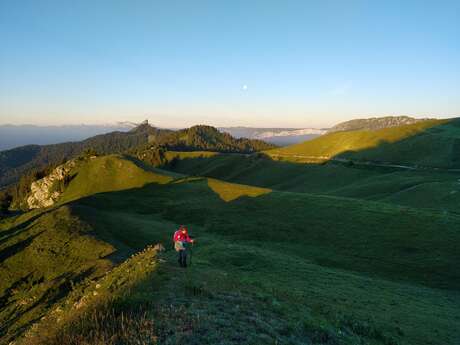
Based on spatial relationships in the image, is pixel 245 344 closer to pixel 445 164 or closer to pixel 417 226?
pixel 417 226

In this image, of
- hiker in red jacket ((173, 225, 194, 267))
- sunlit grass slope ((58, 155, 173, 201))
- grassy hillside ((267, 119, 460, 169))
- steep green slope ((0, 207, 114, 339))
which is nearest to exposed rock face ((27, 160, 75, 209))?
sunlit grass slope ((58, 155, 173, 201))

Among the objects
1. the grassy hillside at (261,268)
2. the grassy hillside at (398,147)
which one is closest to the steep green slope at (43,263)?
the grassy hillside at (261,268)

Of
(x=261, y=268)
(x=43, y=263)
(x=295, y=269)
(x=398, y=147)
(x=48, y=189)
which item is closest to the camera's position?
(x=261, y=268)

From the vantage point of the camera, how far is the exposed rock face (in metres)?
125

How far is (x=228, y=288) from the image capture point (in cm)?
1620

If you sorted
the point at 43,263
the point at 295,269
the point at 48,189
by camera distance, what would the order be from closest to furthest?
the point at 295,269 → the point at 43,263 → the point at 48,189

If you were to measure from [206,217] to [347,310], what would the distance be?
39048 millimetres

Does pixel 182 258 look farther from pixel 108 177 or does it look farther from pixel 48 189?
pixel 48 189

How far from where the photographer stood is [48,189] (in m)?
132

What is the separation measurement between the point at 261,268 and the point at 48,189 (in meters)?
129

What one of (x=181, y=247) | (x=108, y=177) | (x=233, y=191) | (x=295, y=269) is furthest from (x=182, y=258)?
(x=108, y=177)

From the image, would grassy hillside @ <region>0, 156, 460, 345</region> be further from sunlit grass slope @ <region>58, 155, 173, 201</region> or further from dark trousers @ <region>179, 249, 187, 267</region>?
sunlit grass slope @ <region>58, 155, 173, 201</region>

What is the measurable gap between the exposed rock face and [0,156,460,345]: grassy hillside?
64.6 m

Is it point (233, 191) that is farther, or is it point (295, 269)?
point (233, 191)
